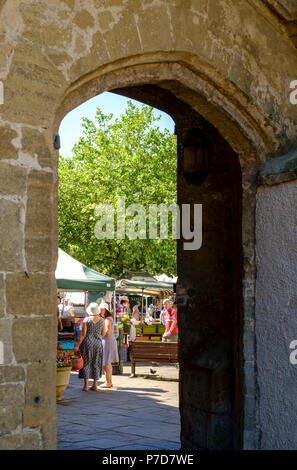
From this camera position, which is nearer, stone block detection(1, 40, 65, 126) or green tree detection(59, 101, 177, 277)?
stone block detection(1, 40, 65, 126)

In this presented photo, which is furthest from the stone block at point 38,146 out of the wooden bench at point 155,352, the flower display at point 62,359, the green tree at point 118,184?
the green tree at point 118,184

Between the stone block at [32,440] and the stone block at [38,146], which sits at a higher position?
the stone block at [38,146]

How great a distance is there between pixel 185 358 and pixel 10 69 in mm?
3408

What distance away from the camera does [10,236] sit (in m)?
3.55

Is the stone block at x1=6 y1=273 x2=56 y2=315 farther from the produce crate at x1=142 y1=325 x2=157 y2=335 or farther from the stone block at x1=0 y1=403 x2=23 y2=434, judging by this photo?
the produce crate at x1=142 y1=325 x2=157 y2=335

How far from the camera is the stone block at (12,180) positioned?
3.53 m

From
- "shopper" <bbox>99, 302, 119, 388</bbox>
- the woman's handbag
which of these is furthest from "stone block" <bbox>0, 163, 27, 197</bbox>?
"shopper" <bbox>99, 302, 119, 388</bbox>

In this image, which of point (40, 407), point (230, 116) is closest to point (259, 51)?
point (230, 116)

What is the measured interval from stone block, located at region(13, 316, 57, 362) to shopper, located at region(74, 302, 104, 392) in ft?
20.1

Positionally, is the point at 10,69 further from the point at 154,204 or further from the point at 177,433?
the point at 154,204

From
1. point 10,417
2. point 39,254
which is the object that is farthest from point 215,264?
point 10,417

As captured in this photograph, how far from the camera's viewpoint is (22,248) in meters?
3.61

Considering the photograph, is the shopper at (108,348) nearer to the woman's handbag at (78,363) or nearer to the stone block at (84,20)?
the woman's handbag at (78,363)

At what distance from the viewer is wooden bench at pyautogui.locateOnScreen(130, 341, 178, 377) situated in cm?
1107
